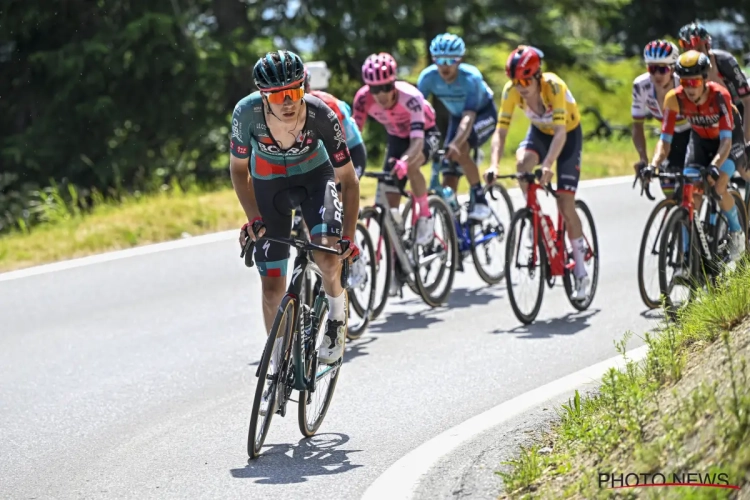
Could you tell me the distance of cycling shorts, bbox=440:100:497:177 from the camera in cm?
1136

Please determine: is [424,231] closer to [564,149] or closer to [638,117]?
[564,149]

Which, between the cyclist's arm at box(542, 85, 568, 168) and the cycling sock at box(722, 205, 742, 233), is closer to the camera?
the cyclist's arm at box(542, 85, 568, 168)

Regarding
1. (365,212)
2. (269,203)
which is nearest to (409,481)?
(269,203)

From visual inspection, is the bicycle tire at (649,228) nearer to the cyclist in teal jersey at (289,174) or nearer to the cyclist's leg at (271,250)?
the cyclist in teal jersey at (289,174)

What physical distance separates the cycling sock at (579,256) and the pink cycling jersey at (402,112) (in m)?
1.55

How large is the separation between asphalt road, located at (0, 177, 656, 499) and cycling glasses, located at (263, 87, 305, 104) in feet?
6.17

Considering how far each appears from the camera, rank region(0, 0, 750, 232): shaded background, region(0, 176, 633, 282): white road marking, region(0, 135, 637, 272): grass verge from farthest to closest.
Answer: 1. region(0, 0, 750, 232): shaded background
2. region(0, 135, 637, 272): grass verge
3. region(0, 176, 633, 282): white road marking

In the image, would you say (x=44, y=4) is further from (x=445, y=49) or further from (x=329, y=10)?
(x=445, y=49)

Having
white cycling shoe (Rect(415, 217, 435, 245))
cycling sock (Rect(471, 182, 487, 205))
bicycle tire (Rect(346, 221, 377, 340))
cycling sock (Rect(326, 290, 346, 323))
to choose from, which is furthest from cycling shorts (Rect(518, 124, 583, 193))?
cycling sock (Rect(326, 290, 346, 323))

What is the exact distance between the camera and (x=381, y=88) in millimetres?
9766

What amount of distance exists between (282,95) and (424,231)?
399 centimetres

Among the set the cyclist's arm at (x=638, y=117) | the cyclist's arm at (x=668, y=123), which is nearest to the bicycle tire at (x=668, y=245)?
the cyclist's arm at (x=668, y=123)

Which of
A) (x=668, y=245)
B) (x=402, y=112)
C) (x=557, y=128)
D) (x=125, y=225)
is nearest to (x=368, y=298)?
(x=402, y=112)

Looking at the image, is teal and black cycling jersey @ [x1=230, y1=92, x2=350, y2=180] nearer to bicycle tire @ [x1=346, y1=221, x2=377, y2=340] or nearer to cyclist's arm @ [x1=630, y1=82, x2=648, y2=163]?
bicycle tire @ [x1=346, y1=221, x2=377, y2=340]
